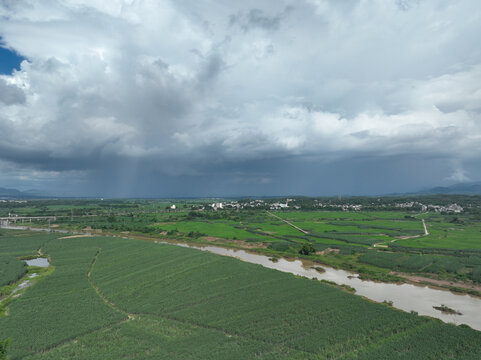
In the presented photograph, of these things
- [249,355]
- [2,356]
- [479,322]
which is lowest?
[479,322]

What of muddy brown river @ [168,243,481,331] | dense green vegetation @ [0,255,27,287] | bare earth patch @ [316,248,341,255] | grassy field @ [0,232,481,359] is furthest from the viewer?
bare earth patch @ [316,248,341,255]

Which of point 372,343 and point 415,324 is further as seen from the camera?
point 415,324

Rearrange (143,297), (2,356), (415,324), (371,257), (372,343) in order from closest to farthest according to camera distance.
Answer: (2,356)
(372,343)
(415,324)
(143,297)
(371,257)

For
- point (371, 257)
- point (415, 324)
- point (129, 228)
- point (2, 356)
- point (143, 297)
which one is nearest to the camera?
point (2, 356)

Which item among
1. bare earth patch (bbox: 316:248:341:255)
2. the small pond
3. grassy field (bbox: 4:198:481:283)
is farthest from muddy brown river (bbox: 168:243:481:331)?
the small pond

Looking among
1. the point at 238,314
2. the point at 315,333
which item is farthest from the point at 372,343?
the point at 238,314

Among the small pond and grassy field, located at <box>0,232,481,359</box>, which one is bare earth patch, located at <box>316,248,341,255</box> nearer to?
grassy field, located at <box>0,232,481,359</box>

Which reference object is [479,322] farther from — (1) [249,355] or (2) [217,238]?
(2) [217,238]

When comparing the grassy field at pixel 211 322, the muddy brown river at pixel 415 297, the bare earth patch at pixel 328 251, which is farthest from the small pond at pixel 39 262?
the bare earth patch at pixel 328 251

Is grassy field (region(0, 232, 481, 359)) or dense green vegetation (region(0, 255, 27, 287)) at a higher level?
dense green vegetation (region(0, 255, 27, 287))
